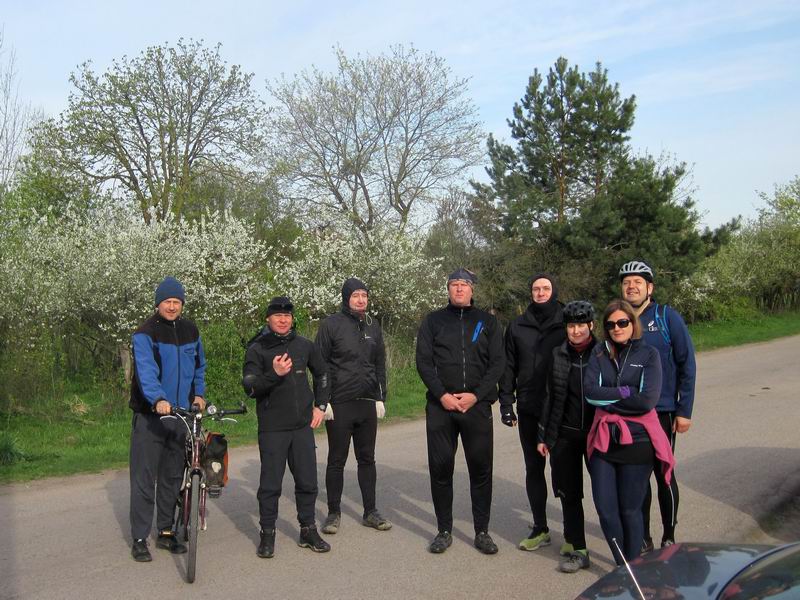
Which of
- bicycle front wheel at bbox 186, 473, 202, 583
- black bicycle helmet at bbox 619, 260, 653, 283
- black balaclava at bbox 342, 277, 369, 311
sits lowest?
bicycle front wheel at bbox 186, 473, 202, 583

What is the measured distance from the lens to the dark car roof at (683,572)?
9.38 feet

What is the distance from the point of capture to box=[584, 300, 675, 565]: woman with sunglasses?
4957 millimetres

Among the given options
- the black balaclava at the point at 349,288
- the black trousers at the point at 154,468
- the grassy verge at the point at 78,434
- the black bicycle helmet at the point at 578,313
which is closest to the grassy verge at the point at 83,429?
the grassy verge at the point at 78,434

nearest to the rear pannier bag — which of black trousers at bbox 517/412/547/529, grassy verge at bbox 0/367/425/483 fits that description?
black trousers at bbox 517/412/547/529

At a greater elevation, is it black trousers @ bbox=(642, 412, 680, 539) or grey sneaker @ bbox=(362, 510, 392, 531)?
black trousers @ bbox=(642, 412, 680, 539)

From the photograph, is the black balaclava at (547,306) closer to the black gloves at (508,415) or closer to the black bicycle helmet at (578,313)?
the black bicycle helmet at (578,313)

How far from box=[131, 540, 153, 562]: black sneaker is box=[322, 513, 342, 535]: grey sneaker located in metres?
1.38

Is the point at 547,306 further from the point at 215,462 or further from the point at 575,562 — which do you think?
the point at 215,462

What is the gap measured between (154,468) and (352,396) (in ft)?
5.48

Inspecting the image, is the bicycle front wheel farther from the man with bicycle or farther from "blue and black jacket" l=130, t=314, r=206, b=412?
"blue and black jacket" l=130, t=314, r=206, b=412

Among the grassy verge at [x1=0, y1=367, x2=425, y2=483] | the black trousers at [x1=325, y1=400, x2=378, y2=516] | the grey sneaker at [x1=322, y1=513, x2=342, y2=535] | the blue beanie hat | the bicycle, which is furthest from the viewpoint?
the grassy verge at [x1=0, y1=367, x2=425, y2=483]

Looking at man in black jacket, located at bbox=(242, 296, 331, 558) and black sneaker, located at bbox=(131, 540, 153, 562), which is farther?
man in black jacket, located at bbox=(242, 296, 331, 558)

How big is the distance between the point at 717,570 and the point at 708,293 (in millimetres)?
32066

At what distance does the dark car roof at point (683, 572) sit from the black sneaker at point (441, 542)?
2780mm
